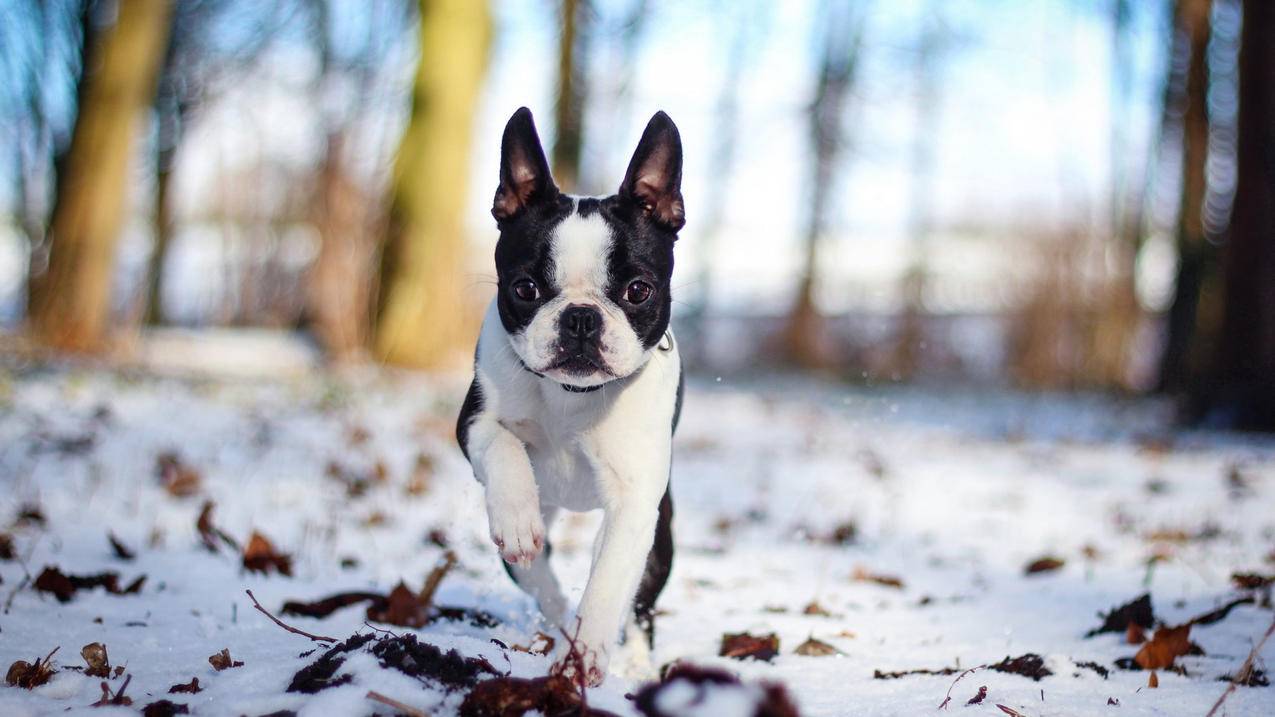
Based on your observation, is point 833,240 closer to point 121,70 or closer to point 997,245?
point 997,245

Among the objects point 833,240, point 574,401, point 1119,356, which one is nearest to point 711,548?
point 574,401

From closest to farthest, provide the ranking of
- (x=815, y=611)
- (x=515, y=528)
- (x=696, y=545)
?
(x=515, y=528), (x=815, y=611), (x=696, y=545)

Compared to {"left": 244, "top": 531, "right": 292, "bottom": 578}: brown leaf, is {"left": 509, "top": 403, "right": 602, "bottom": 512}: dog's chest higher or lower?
higher

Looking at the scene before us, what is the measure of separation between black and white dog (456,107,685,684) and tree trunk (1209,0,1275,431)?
8464 mm

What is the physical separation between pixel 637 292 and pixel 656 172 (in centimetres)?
39

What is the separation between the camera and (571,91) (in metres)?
18.5

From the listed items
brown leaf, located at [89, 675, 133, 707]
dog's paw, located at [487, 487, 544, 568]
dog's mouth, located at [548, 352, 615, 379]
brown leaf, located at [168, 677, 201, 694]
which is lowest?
brown leaf, located at [168, 677, 201, 694]

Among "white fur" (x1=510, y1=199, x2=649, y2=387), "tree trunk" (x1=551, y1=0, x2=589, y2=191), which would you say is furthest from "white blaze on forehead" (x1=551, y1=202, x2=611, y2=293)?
"tree trunk" (x1=551, y1=0, x2=589, y2=191)

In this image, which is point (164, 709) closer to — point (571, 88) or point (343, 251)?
point (343, 251)

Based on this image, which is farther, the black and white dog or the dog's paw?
the black and white dog

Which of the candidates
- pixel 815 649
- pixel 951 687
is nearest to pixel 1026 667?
pixel 951 687

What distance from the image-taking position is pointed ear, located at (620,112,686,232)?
2.89 metres

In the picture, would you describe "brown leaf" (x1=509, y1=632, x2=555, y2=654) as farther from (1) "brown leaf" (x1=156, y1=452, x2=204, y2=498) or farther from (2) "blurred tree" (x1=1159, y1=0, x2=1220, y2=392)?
(2) "blurred tree" (x1=1159, y1=0, x2=1220, y2=392)

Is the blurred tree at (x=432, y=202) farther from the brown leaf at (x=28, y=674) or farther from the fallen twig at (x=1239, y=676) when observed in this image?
the fallen twig at (x=1239, y=676)
